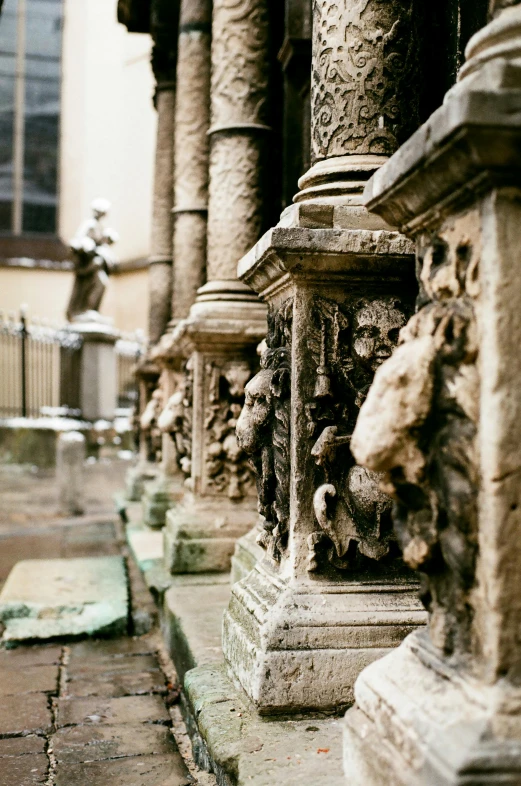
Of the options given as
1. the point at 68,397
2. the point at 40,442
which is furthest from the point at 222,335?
the point at 68,397

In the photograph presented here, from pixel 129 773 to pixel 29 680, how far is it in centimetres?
96

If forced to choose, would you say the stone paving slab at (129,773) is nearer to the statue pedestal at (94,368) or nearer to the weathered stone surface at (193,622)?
the weathered stone surface at (193,622)

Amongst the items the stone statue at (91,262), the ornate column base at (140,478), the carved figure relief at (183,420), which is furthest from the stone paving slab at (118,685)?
the stone statue at (91,262)

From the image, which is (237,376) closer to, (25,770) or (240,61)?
(240,61)

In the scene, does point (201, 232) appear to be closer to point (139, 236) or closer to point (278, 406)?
point (278, 406)

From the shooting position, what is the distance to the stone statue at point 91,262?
45.3 feet

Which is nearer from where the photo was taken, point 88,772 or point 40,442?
point 88,772

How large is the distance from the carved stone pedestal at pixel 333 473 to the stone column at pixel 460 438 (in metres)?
0.54

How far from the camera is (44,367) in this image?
16.2 m

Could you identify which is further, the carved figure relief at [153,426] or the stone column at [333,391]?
the carved figure relief at [153,426]

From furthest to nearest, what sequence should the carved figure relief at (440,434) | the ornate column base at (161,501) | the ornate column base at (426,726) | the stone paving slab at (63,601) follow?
the ornate column base at (161,501), the stone paving slab at (63,601), the carved figure relief at (440,434), the ornate column base at (426,726)

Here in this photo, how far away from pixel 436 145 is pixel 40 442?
1264cm

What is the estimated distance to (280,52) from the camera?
560cm

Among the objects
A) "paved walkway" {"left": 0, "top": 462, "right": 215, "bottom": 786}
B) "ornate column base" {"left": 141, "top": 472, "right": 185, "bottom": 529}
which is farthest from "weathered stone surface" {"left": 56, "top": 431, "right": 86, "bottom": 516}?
"paved walkway" {"left": 0, "top": 462, "right": 215, "bottom": 786}
